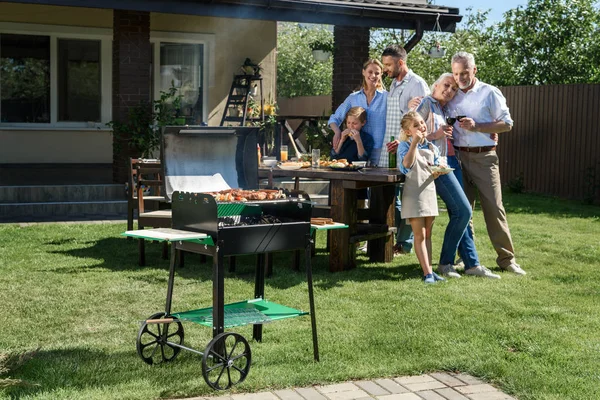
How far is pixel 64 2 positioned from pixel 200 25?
4466mm

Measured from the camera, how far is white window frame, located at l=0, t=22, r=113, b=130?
14031 millimetres

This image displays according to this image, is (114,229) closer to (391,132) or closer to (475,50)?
(391,132)

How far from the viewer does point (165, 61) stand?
48.9 ft

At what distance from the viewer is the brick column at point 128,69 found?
458 inches

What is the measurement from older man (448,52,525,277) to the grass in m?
0.47

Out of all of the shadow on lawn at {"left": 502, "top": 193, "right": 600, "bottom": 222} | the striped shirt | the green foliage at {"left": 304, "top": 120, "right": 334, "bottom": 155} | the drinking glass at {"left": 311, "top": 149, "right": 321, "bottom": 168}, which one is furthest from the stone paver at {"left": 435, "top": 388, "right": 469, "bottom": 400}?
the green foliage at {"left": 304, "top": 120, "right": 334, "bottom": 155}

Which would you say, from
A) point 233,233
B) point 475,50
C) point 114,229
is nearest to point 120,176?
point 114,229

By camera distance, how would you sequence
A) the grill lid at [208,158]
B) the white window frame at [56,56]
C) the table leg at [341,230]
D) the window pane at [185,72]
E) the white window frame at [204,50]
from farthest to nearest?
the window pane at [185,72], the white window frame at [204,50], the white window frame at [56,56], the table leg at [341,230], the grill lid at [208,158]

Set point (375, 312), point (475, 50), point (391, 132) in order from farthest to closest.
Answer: point (475, 50) < point (391, 132) < point (375, 312)

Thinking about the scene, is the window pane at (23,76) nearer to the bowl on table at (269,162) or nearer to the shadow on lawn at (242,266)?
the shadow on lawn at (242,266)

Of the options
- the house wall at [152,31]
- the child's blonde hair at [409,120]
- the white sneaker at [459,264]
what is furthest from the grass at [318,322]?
the house wall at [152,31]

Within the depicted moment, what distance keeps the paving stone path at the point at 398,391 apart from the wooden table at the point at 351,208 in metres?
2.75

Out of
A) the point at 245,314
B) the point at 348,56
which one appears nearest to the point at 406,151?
the point at 245,314

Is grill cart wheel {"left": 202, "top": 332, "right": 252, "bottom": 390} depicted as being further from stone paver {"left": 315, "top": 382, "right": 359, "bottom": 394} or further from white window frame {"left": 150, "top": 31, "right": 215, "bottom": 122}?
white window frame {"left": 150, "top": 31, "right": 215, "bottom": 122}
